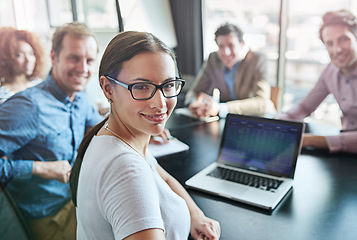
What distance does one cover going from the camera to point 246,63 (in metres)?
2.11

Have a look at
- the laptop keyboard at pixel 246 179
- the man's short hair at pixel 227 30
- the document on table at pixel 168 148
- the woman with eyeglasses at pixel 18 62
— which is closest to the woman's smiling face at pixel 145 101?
the laptop keyboard at pixel 246 179

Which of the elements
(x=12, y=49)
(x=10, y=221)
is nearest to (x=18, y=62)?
(x=12, y=49)

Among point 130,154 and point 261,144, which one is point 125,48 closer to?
point 130,154

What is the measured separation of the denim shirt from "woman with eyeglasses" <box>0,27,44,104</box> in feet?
0.11

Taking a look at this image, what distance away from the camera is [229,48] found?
2039 millimetres

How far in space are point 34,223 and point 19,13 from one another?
0.91 meters

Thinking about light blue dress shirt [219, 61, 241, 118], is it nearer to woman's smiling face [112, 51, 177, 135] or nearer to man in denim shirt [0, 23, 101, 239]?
man in denim shirt [0, 23, 101, 239]

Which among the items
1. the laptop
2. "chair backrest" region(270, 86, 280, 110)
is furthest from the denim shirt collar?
"chair backrest" region(270, 86, 280, 110)

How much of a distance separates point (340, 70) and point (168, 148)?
3.05ft

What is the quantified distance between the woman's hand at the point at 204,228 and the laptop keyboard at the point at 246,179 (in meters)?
0.21

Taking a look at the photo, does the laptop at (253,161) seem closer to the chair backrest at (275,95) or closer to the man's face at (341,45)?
the man's face at (341,45)

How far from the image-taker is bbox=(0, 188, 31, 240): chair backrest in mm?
1122

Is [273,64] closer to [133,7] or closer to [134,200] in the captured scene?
[133,7]

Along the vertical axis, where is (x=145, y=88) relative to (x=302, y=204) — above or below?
above
